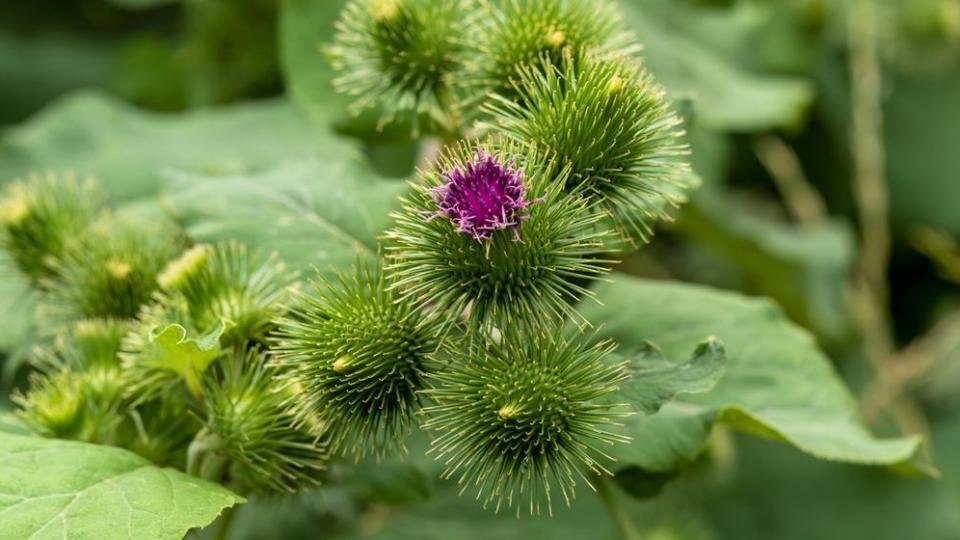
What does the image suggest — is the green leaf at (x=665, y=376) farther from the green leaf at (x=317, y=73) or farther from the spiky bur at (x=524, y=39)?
the green leaf at (x=317, y=73)

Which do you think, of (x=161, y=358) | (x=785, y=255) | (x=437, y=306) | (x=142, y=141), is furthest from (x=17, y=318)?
(x=785, y=255)

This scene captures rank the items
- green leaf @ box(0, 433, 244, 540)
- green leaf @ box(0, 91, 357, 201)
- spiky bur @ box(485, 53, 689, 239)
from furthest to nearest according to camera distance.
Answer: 1. green leaf @ box(0, 91, 357, 201)
2. spiky bur @ box(485, 53, 689, 239)
3. green leaf @ box(0, 433, 244, 540)

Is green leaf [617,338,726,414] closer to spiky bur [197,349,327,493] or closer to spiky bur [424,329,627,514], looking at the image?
spiky bur [424,329,627,514]

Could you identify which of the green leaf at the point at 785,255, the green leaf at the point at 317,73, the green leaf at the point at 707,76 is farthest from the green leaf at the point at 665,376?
the green leaf at the point at 785,255

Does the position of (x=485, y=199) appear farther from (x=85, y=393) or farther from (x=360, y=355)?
(x=85, y=393)

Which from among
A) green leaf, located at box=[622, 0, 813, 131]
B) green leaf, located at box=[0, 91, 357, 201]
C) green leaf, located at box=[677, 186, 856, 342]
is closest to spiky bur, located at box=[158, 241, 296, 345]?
green leaf, located at box=[0, 91, 357, 201]

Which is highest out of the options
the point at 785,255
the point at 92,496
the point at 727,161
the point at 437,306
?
the point at 437,306
